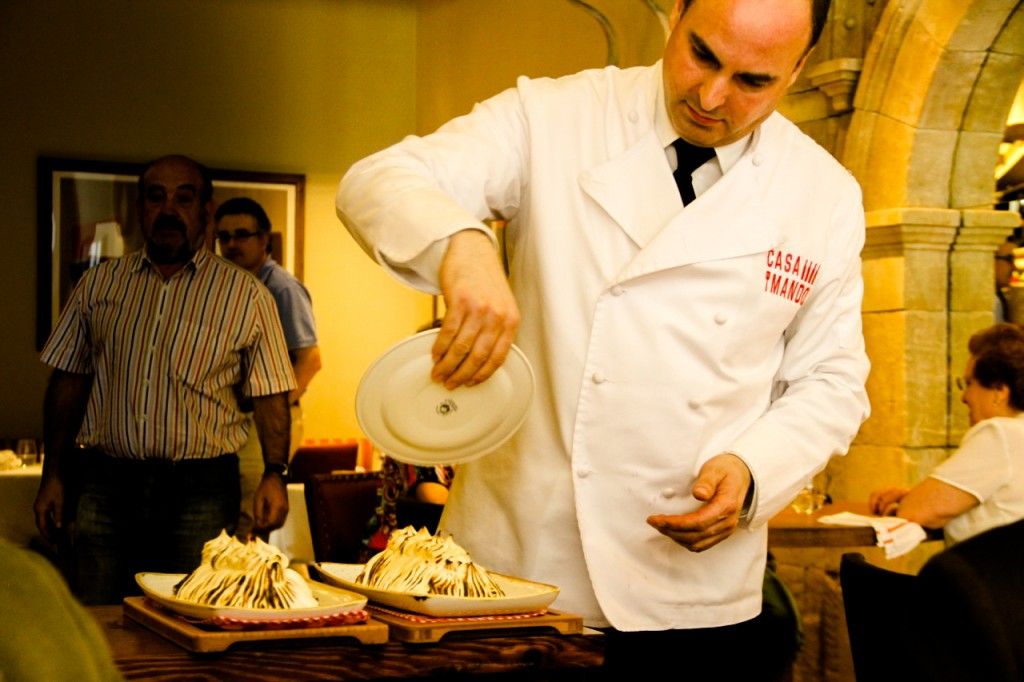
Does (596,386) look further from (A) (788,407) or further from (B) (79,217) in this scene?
(B) (79,217)

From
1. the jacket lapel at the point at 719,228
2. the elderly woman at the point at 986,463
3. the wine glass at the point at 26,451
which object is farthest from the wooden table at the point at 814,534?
the wine glass at the point at 26,451

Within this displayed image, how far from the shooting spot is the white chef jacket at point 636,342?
178 cm

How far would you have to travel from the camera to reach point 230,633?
1501 mm

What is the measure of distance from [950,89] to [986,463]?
1.28 meters

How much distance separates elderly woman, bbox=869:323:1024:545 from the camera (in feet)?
12.4

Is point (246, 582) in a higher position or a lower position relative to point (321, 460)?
higher

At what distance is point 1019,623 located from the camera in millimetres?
732

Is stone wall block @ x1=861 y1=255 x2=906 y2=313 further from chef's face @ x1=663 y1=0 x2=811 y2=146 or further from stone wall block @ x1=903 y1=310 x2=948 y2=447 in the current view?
chef's face @ x1=663 y1=0 x2=811 y2=146

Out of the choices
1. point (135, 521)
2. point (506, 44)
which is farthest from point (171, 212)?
point (506, 44)

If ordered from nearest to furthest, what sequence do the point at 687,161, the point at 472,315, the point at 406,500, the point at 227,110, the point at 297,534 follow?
the point at 472,315 < the point at 687,161 < the point at 406,500 < the point at 297,534 < the point at 227,110

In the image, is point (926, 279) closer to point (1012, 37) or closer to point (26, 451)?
point (1012, 37)

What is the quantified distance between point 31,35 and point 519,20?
2.93m

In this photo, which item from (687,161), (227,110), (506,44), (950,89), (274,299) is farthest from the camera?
(227,110)

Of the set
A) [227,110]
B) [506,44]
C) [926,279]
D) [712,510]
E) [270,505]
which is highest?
[506,44]
